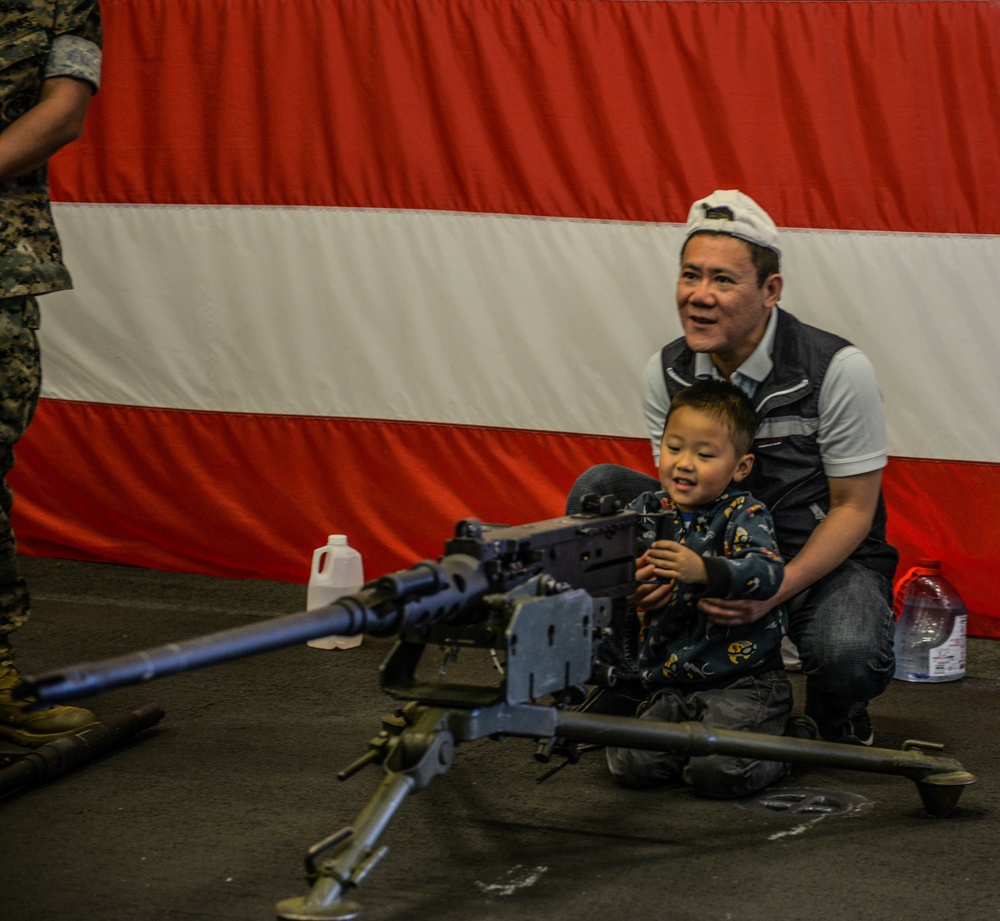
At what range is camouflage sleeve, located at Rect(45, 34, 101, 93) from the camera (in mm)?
2088

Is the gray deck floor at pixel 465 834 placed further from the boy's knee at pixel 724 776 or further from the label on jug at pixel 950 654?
the label on jug at pixel 950 654

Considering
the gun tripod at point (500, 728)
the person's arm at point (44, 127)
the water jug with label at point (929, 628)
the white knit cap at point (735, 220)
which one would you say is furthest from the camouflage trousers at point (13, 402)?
the water jug with label at point (929, 628)

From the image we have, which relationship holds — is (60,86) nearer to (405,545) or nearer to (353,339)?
(353,339)

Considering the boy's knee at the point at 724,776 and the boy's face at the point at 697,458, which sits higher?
the boy's face at the point at 697,458

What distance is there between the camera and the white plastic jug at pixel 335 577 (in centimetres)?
270

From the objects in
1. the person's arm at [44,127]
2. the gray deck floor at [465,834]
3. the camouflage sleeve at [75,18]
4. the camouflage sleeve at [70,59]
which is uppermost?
the camouflage sleeve at [75,18]

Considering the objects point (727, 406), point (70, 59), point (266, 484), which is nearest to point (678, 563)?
point (727, 406)

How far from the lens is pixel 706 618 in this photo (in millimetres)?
1956

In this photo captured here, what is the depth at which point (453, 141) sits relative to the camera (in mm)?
2822

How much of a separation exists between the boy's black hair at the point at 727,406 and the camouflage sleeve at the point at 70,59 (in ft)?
3.34

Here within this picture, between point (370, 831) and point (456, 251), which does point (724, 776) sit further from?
point (456, 251)

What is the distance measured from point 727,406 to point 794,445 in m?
0.19

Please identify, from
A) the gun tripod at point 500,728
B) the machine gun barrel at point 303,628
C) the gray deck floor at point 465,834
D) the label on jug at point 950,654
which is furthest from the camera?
the label on jug at point 950,654

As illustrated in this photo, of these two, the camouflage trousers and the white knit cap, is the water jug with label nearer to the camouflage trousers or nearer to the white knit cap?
the white knit cap
